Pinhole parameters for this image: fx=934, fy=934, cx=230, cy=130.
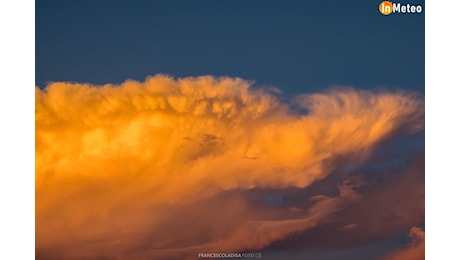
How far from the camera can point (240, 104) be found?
919 cm

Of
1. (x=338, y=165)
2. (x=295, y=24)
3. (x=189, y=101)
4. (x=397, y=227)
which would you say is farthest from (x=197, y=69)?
(x=397, y=227)

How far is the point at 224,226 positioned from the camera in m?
9.17

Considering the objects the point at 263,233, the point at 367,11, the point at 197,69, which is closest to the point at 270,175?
the point at 263,233

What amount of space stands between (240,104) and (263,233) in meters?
1.29

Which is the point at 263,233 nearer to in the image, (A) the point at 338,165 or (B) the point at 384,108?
(A) the point at 338,165

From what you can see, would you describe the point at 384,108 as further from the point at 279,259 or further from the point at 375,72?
the point at 279,259

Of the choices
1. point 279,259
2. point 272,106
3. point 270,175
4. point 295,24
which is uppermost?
A: point 295,24

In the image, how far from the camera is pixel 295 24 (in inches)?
361

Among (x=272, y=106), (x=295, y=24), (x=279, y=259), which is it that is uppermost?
(x=295, y=24)

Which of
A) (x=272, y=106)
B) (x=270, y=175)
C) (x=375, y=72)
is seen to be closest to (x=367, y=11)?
(x=375, y=72)

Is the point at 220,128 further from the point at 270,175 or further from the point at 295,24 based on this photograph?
the point at 295,24

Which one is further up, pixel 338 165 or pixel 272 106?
pixel 272 106

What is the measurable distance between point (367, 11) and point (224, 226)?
2.54 metres

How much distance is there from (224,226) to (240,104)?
121 cm
